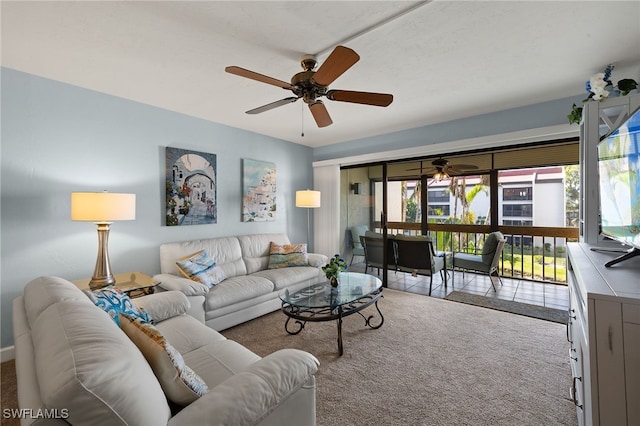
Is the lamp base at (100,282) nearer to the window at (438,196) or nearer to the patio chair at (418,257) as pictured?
the patio chair at (418,257)

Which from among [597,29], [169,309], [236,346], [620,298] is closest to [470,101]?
[597,29]

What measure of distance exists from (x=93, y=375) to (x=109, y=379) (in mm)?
41

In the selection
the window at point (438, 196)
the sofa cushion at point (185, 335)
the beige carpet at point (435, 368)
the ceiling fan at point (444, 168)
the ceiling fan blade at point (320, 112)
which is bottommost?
the beige carpet at point (435, 368)

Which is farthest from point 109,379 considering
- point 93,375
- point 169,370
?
point 169,370

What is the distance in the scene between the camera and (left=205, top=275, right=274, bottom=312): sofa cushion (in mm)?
2729

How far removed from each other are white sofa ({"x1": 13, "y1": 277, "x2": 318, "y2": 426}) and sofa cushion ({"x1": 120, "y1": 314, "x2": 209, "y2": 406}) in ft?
0.18

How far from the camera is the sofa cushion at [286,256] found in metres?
3.90

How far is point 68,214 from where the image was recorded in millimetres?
2660

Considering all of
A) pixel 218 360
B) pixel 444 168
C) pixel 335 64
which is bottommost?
pixel 218 360

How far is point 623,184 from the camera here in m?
1.45

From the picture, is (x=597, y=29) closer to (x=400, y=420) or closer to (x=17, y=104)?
(x=400, y=420)

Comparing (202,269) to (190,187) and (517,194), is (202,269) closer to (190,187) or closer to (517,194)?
(190,187)

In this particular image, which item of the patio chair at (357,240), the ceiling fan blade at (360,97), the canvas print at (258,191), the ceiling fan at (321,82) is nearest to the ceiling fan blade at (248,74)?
the ceiling fan at (321,82)

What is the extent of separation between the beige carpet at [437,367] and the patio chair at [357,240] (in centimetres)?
194
